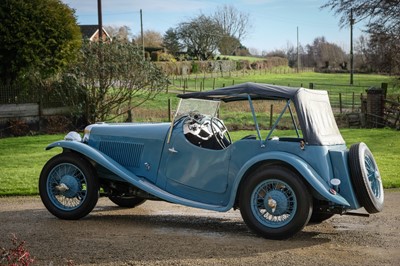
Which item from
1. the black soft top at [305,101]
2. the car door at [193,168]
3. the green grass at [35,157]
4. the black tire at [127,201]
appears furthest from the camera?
the green grass at [35,157]

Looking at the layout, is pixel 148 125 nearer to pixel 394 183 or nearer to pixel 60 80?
pixel 394 183

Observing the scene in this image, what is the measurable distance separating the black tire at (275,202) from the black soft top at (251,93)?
99cm

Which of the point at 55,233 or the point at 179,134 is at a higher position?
the point at 179,134

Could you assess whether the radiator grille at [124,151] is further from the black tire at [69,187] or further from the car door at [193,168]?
the car door at [193,168]

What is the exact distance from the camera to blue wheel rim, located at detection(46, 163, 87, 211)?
9.23 meters

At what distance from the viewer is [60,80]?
25.8 metres

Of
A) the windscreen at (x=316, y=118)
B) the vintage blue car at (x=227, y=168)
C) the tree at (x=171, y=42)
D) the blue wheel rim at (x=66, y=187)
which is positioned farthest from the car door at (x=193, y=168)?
the tree at (x=171, y=42)

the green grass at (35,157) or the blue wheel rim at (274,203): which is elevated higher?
the blue wheel rim at (274,203)

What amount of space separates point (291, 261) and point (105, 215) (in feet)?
11.6

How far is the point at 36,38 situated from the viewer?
24.5 m

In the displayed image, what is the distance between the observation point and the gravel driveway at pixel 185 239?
707 centimetres

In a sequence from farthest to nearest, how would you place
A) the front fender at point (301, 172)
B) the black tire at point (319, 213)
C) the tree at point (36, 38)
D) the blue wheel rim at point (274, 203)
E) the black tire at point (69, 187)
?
the tree at point (36, 38) < the black tire at point (69, 187) < the black tire at point (319, 213) < the blue wheel rim at point (274, 203) < the front fender at point (301, 172)

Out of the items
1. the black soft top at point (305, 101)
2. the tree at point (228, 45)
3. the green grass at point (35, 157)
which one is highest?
the tree at point (228, 45)

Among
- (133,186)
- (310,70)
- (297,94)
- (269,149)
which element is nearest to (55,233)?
(133,186)
